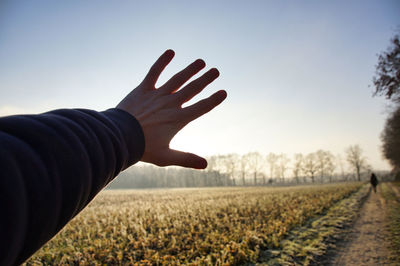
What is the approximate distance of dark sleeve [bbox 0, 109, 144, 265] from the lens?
0.48 meters

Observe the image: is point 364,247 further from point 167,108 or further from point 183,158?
point 167,108

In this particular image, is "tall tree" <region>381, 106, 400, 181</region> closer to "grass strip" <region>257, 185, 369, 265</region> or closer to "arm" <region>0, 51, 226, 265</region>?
"grass strip" <region>257, 185, 369, 265</region>

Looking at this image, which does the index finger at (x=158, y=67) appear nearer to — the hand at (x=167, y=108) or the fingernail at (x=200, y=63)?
the hand at (x=167, y=108)

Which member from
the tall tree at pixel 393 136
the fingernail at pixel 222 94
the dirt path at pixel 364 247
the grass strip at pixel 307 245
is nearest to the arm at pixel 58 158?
the fingernail at pixel 222 94

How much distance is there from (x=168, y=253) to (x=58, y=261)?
283 centimetres

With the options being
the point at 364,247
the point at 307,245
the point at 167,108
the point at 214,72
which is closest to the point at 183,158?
the point at 167,108

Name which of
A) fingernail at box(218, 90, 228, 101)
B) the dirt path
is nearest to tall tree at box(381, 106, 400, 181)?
the dirt path

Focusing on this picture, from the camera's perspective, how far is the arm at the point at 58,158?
0.49 meters

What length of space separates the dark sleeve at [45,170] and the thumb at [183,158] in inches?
15.4

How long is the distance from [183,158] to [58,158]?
2.35 ft

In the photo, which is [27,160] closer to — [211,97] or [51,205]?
[51,205]

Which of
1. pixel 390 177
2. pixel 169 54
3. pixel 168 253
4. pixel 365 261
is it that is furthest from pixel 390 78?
pixel 390 177

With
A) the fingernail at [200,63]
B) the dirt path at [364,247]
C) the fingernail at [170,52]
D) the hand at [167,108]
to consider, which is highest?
the fingernail at [170,52]

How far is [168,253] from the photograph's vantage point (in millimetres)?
5691
